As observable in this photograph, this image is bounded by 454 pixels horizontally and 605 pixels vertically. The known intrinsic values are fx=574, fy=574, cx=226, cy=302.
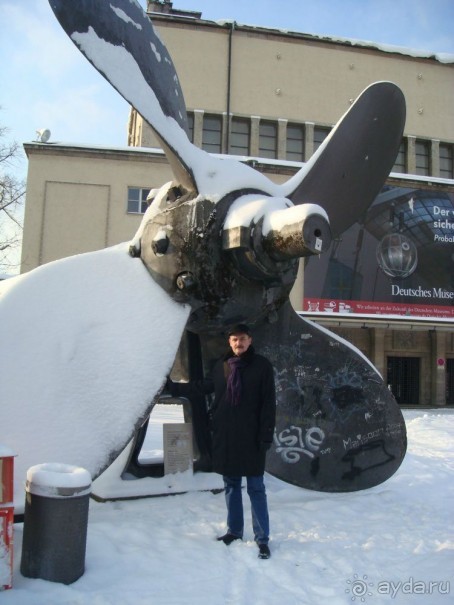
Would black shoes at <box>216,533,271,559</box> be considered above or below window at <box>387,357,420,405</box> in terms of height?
below

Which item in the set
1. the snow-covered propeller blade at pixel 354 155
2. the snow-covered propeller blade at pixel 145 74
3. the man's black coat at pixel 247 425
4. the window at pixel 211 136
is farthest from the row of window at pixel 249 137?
the man's black coat at pixel 247 425

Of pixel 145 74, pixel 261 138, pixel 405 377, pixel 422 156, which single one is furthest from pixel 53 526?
pixel 422 156

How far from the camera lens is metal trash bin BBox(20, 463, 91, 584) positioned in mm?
2621

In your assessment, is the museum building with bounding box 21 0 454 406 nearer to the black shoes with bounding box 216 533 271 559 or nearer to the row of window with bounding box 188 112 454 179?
the row of window with bounding box 188 112 454 179

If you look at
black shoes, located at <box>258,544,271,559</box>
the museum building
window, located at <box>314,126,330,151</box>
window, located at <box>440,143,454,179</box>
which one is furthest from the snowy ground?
window, located at <box>440,143,454,179</box>

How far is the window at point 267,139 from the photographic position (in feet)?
66.0

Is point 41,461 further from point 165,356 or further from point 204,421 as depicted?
point 204,421

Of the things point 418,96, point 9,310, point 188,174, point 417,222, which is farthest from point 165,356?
point 418,96

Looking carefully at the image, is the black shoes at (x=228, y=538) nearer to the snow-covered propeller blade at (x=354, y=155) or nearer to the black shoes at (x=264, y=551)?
the black shoes at (x=264, y=551)

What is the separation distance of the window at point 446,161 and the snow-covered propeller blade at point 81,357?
20.6 m

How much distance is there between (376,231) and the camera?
56.7 feet

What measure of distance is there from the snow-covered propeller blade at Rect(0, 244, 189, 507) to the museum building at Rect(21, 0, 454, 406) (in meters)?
12.4

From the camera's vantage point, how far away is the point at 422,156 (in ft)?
70.6

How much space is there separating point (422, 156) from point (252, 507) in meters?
20.7
